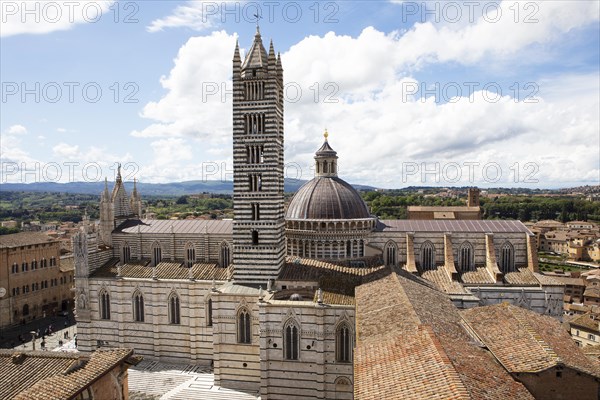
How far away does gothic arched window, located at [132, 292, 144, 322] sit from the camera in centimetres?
3384

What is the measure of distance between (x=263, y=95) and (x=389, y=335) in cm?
1841

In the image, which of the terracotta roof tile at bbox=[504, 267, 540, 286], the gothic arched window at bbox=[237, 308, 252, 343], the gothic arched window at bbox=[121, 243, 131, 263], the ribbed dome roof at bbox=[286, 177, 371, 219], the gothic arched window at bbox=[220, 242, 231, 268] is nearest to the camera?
the gothic arched window at bbox=[237, 308, 252, 343]

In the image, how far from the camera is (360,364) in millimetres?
14250

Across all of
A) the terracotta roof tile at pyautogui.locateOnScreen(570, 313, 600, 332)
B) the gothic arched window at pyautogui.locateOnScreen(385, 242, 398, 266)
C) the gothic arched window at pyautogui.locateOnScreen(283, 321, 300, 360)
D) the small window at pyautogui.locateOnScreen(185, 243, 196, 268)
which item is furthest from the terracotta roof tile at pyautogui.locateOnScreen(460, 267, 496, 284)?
the small window at pyautogui.locateOnScreen(185, 243, 196, 268)

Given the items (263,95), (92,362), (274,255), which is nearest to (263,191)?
(274,255)

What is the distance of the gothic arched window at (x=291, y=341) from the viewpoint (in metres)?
25.4

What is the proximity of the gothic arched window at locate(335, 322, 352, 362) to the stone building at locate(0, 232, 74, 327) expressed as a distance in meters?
34.4

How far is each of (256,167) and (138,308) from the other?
14787 mm

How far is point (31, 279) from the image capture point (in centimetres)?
4481

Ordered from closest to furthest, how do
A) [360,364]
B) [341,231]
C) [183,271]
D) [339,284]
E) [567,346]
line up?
[360,364]
[567,346]
[339,284]
[341,231]
[183,271]

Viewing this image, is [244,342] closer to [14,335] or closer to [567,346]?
[567,346]

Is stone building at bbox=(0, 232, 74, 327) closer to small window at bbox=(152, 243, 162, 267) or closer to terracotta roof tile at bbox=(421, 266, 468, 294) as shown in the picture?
small window at bbox=(152, 243, 162, 267)

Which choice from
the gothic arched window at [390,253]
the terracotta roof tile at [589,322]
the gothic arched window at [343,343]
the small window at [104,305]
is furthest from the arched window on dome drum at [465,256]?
the small window at [104,305]

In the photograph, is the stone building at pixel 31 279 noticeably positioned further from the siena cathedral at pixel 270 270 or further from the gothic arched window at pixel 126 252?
the gothic arched window at pixel 126 252
